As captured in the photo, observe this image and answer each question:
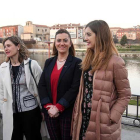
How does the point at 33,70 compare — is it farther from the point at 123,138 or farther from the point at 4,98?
the point at 123,138

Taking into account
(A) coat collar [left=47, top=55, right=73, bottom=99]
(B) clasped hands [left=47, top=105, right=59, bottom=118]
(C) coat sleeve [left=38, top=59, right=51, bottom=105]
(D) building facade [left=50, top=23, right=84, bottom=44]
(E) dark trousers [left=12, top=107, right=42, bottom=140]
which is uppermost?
(D) building facade [left=50, top=23, right=84, bottom=44]

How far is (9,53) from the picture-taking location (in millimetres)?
2076

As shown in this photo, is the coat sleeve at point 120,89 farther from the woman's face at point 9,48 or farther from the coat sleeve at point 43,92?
the woman's face at point 9,48

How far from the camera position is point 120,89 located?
4.99 ft

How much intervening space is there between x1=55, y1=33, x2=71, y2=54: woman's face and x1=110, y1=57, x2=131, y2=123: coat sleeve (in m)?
0.65

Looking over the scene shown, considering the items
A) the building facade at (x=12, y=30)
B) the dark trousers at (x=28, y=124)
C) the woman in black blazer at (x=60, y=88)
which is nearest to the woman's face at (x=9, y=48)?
the woman in black blazer at (x=60, y=88)

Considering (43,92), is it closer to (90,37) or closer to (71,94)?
(71,94)

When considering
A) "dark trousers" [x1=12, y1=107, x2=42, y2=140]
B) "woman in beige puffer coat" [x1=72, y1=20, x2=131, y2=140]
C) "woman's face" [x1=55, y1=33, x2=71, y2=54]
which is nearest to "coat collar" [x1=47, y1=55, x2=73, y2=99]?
"woman's face" [x1=55, y1=33, x2=71, y2=54]

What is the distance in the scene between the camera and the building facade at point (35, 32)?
74.7 m

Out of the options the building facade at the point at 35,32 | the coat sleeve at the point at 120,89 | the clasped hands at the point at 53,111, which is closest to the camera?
the coat sleeve at the point at 120,89

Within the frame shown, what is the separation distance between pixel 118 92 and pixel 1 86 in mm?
1431

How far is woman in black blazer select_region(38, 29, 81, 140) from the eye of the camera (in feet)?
5.90

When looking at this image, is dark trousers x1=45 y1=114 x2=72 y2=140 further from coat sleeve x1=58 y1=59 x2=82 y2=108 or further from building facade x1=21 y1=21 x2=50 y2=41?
building facade x1=21 y1=21 x2=50 y2=41

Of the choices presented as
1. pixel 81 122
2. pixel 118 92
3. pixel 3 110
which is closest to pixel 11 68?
pixel 3 110
